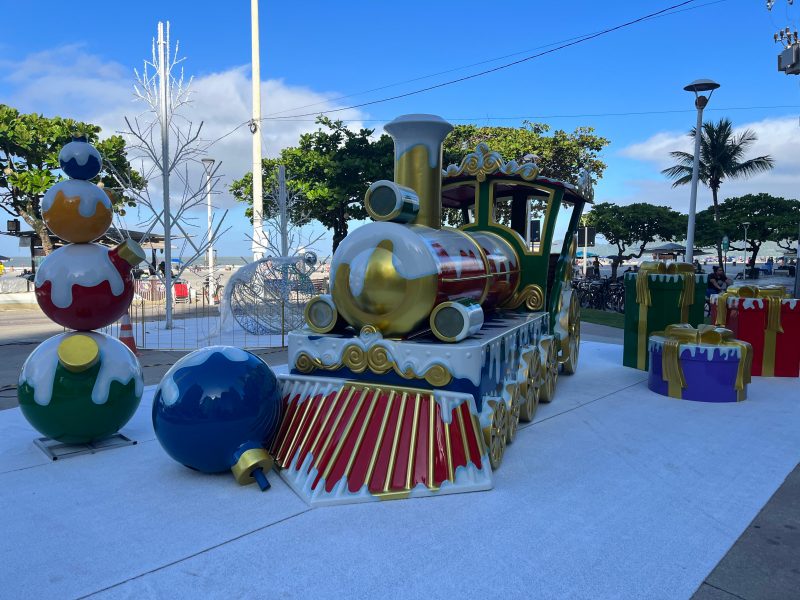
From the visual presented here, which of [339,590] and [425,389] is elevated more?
[425,389]

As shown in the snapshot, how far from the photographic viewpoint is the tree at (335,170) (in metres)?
18.1

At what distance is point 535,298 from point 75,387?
4271mm

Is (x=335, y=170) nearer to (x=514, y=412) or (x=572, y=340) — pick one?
(x=572, y=340)

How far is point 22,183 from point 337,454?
22.1 metres

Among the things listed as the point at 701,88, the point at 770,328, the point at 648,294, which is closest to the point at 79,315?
the point at 648,294

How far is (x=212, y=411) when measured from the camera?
3686 mm

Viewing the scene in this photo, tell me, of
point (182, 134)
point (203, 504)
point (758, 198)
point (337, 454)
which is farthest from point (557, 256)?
point (758, 198)

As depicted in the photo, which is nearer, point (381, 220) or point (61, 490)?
point (61, 490)

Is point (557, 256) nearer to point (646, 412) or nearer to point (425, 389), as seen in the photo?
point (646, 412)

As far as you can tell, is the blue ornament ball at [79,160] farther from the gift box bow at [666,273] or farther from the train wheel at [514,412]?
the gift box bow at [666,273]

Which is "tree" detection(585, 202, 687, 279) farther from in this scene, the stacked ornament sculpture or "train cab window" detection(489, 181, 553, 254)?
the stacked ornament sculpture

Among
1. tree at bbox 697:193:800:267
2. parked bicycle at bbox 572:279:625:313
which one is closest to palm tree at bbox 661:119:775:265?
tree at bbox 697:193:800:267

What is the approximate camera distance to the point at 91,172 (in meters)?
4.49

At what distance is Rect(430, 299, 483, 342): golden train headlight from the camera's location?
387 centimetres
